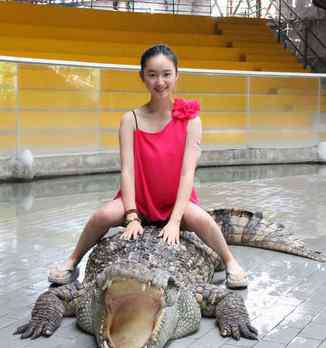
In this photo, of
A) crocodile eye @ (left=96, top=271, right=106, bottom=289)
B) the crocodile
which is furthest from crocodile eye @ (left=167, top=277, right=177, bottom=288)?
crocodile eye @ (left=96, top=271, right=106, bottom=289)

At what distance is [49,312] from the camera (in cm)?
336

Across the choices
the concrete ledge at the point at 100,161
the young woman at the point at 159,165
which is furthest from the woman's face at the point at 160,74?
the concrete ledge at the point at 100,161

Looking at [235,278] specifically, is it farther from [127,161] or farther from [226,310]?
[127,161]

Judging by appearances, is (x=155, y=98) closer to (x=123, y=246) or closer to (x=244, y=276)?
(x=123, y=246)

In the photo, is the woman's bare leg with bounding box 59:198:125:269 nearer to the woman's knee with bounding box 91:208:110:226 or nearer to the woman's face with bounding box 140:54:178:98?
the woman's knee with bounding box 91:208:110:226

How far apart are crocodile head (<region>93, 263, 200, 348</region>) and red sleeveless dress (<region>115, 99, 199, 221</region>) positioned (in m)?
1.06

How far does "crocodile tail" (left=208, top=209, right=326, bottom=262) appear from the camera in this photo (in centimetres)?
491

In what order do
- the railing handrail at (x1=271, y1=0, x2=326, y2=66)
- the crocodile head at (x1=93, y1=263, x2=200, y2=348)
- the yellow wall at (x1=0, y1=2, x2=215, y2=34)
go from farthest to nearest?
the railing handrail at (x1=271, y1=0, x2=326, y2=66)
the yellow wall at (x1=0, y1=2, x2=215, y2=34)
the crocodile head at (x1=93, y1=263, x2=200, y2=348)

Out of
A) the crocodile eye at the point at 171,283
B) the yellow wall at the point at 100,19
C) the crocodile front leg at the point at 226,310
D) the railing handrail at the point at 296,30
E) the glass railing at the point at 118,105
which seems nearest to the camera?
the crocodile eye at the point at 171,283

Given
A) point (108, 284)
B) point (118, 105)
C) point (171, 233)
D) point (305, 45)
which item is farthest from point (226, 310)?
point (305, 45)

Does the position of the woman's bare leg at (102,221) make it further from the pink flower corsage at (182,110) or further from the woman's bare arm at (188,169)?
the pink flower corsage at (182,110)

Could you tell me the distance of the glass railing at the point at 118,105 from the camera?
959cm

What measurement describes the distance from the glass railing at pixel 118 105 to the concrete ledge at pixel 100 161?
0.81 feet

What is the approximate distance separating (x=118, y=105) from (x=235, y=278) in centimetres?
691
